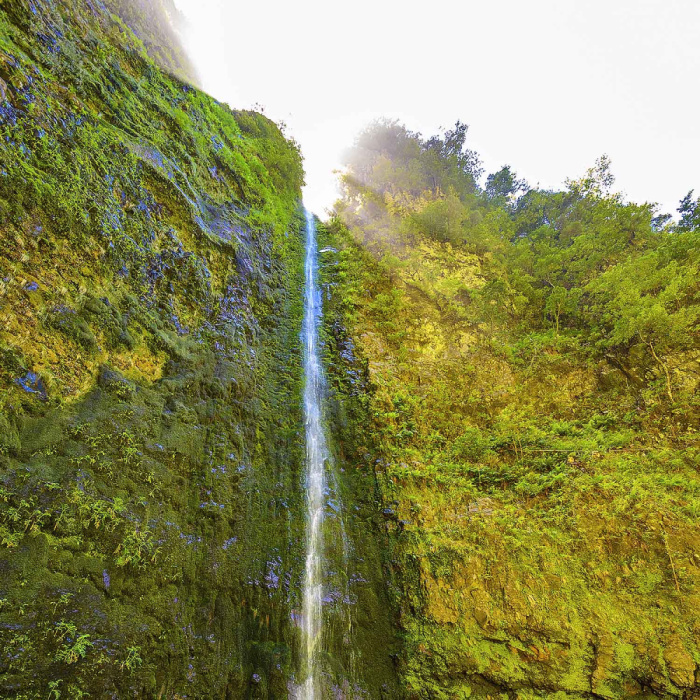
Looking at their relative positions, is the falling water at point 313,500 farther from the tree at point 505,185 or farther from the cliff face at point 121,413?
the tree at point 505,185

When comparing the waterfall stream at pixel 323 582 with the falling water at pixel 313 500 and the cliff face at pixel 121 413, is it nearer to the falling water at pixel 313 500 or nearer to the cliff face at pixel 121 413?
the falling water at pixel 313 500

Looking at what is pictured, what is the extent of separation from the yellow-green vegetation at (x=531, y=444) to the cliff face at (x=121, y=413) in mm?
2331

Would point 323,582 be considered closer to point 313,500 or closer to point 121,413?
point 313,500

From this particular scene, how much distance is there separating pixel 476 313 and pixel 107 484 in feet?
35.4

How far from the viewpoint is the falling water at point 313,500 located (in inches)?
196

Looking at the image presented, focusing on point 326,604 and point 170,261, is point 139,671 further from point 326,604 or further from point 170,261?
point 170,261

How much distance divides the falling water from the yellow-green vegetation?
63 centimetres

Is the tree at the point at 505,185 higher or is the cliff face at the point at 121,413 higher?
the tree at the point at 505,185

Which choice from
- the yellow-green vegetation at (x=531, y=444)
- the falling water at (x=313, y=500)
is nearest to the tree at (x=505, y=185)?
the yellow-green vegetation at (x=531, y=444)

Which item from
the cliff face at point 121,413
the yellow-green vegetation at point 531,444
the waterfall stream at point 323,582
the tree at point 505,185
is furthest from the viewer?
the tree at point 505,185

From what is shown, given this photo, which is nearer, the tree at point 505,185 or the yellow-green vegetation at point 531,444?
the yellow-green vegetation at point 531,444

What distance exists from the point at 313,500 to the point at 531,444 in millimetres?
5005

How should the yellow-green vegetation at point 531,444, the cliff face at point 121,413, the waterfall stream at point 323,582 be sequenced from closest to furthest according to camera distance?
the cliff face at point 121,413 → the waterfall stream at point 323,582 → the yellow-green vegetation at point 531,444

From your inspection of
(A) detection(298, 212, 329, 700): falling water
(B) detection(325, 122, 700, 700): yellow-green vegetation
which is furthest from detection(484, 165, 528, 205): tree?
(A) detection(298, 212, 329, 700): falling water
